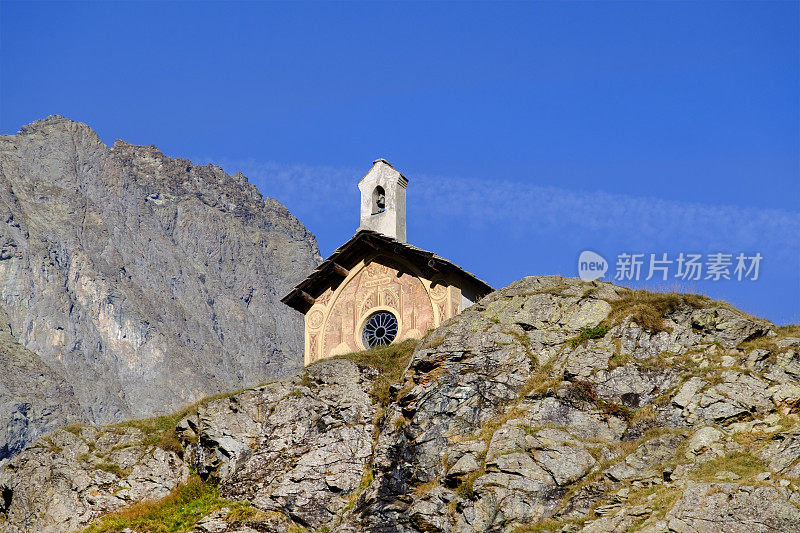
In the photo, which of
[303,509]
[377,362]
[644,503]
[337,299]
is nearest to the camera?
[644,503]

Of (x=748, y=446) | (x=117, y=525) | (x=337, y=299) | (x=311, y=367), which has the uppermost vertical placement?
(x=337, y=299)

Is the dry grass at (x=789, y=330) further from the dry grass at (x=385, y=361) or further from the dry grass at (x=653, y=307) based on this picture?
the dry grass at (x=385, y=361)

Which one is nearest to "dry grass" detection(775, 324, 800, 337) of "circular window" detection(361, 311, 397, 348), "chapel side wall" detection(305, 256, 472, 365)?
"chapel side wall" detection(305, 256, 472, 365)

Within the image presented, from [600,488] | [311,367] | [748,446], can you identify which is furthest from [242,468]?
[748,446]

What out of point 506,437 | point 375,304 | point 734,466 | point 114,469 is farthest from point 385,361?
point 734,466

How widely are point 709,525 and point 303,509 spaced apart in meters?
16.6

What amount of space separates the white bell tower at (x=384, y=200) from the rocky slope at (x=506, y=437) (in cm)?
898

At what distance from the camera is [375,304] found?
5725 centimetres

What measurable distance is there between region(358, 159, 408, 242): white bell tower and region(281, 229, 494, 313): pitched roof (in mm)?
1426

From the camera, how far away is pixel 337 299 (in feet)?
192

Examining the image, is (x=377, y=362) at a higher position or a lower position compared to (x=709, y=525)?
higher

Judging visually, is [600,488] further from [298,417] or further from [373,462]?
[298,417]

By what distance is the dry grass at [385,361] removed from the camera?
48969mm

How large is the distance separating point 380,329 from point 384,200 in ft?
24.2
